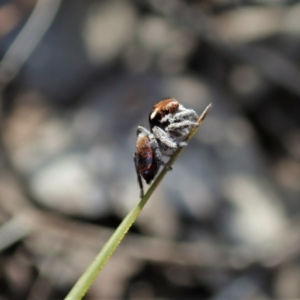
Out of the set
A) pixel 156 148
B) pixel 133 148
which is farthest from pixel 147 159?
pixel 133 148

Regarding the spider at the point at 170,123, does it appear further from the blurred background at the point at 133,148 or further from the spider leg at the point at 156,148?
the blurred background at the point at 133,148

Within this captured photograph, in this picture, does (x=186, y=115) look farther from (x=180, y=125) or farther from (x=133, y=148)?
(x=133, y=148)

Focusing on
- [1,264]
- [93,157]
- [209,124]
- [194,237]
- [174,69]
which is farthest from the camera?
[174,69]

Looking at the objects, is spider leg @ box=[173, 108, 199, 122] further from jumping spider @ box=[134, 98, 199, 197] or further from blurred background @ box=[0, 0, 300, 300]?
blurred background @ box=[0, 0, 300, 300]

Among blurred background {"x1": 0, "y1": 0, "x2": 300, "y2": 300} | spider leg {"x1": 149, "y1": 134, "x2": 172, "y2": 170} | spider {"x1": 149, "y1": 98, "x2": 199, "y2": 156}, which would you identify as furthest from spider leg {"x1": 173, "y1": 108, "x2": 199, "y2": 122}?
blurred background {"x1": 0, "y1": 0, "x2": 300, "y2": 300}

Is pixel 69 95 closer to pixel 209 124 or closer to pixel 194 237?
pixel 209 124

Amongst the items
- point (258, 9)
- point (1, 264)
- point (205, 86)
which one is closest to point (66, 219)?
point (1, 264)
